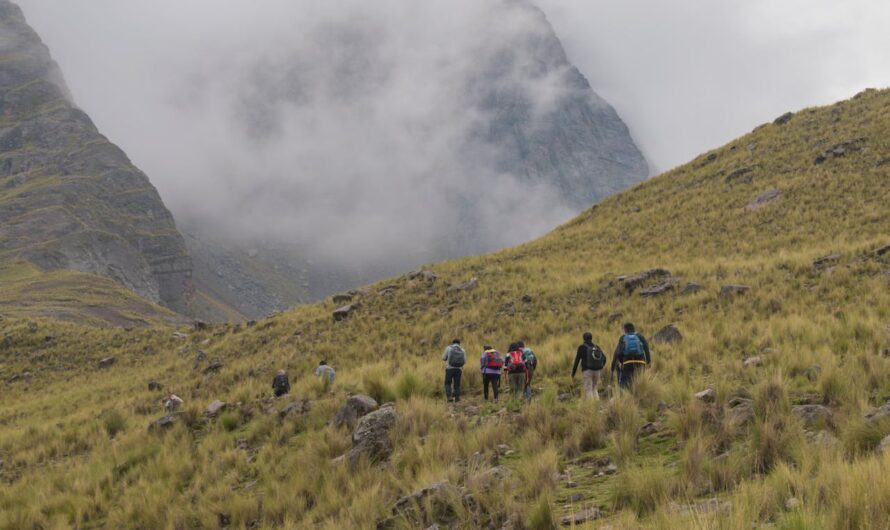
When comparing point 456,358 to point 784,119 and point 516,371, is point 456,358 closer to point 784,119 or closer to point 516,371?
point 516,371

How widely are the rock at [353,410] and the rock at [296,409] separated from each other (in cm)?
216

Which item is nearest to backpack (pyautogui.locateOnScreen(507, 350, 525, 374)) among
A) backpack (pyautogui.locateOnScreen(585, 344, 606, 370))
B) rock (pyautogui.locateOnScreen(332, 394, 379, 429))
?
backpack (pyautogui.locateOnScreen(585, 344, 606, 370))

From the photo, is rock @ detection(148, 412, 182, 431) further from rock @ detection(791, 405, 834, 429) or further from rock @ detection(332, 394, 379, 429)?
rock @ detection(791, 405, 834, 429)

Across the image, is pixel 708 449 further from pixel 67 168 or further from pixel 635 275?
pixel 67 168

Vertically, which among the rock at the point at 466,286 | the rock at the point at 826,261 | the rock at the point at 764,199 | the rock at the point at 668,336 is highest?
the rock at the point at 764,199

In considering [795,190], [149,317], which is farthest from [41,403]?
[149,317]

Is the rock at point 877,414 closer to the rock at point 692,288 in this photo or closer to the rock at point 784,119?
the rock at point 692,288

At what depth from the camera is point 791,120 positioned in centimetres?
5091

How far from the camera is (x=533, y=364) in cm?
1544

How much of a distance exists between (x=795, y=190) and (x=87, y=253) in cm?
14554

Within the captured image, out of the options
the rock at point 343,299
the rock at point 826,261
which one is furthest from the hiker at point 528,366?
the rock at point 343,299

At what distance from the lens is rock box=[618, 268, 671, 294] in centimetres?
2534

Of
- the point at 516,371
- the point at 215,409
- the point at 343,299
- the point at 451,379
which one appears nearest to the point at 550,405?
the point at 516,371

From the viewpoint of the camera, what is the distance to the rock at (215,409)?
16.0 metres
